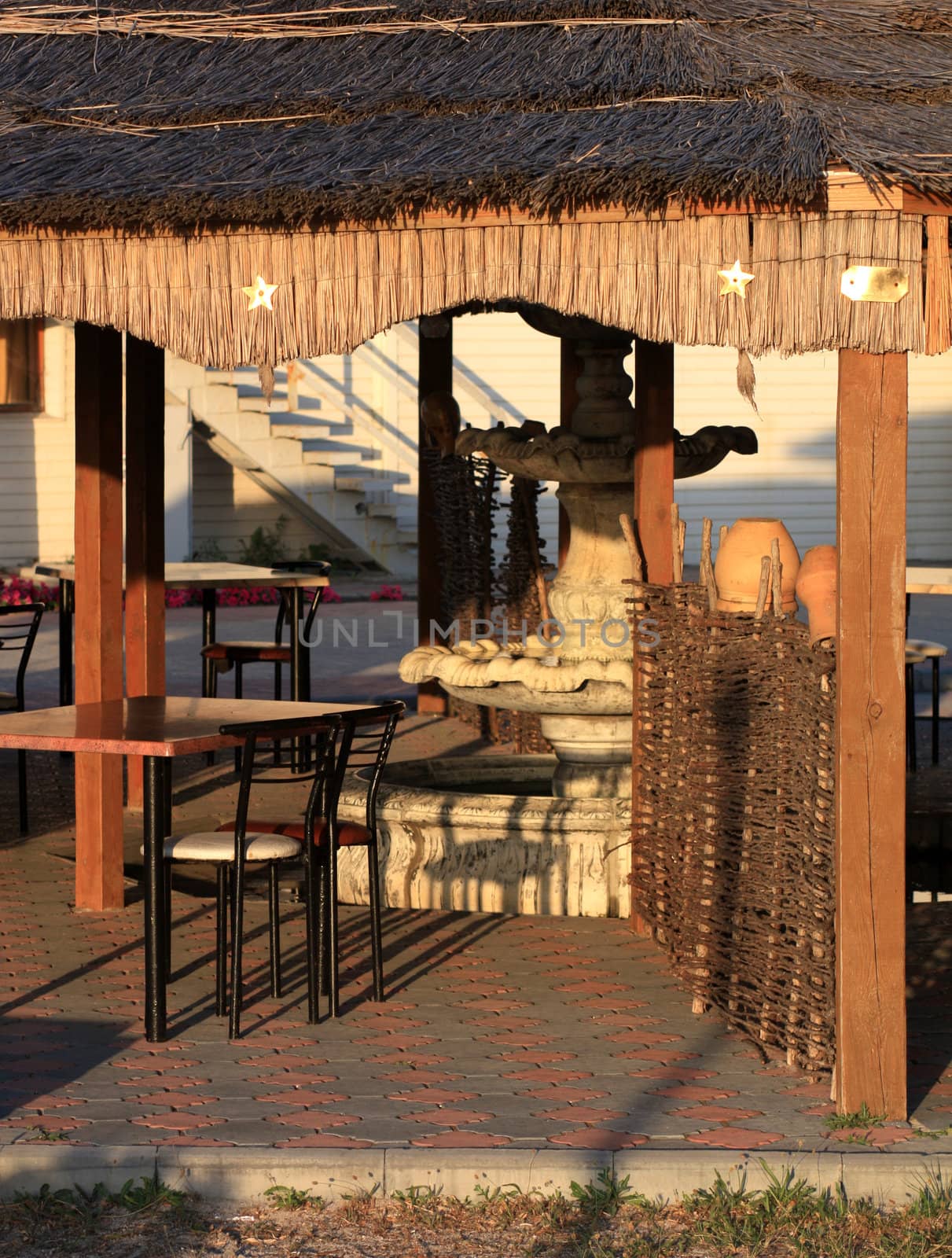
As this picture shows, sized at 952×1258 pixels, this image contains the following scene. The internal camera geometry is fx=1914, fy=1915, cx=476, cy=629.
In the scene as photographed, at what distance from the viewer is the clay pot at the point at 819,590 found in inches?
221

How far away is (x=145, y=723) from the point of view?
622 cm

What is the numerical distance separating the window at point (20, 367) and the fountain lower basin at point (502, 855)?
1337 cm

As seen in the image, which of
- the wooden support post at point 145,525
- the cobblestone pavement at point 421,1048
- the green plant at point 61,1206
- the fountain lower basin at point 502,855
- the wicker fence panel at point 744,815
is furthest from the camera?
the wooden support post at point 145,525

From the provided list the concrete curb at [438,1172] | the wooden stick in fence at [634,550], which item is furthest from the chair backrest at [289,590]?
the concrete curb at [438,1172]

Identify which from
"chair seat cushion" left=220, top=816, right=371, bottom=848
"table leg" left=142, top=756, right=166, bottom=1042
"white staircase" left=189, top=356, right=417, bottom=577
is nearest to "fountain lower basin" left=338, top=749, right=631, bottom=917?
"chair seat cushion" left=220, top=816, right=371, bottom=848

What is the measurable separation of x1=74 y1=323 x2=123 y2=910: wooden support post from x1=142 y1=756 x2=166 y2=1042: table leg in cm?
152

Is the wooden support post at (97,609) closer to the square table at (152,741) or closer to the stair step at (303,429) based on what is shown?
the square table at (152,741)

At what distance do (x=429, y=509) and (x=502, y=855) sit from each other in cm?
469

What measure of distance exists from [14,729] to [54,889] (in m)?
1.94

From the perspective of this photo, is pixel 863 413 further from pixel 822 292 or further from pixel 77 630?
pixel 77 630

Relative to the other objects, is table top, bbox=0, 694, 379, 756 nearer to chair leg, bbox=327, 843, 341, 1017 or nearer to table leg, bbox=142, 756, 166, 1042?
table leg, bbox=142, 756, 166, 1042

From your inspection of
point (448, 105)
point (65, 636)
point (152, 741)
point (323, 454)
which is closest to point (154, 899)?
point (152, 741)

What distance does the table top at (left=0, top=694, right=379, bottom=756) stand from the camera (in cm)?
579

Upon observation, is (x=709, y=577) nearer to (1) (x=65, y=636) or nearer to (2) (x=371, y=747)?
(2) (x=371, y=747)
